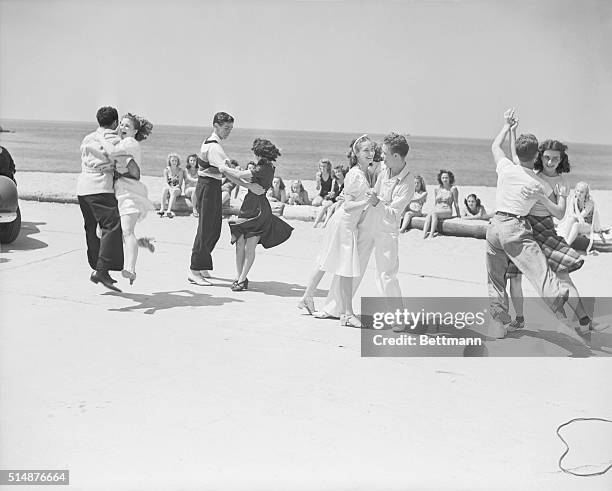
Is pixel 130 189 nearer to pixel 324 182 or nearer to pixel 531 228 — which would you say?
pixel 531 228

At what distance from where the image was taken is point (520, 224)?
19.8 ft

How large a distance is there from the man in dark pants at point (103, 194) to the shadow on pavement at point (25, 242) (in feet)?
6.25

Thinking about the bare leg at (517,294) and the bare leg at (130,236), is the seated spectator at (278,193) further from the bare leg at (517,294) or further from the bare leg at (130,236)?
the bare leg at (517,294)

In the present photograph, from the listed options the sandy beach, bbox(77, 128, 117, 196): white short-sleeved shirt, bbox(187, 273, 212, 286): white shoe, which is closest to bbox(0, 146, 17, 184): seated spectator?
the sandy beach

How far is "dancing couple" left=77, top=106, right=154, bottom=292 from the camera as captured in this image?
6.94m

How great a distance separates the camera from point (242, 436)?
166 inches

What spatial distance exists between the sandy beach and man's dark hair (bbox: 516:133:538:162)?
1416mm

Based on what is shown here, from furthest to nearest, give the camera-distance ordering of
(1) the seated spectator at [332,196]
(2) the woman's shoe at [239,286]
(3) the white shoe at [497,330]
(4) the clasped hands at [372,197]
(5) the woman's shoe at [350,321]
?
(1) the seated spectator at [332,196]
(2) the woman's shoe at [239,286]
(5) the woman's shoe at [350,321]
(3) the white shoe at [497,330]
(4) the clasped hands at [372,197]

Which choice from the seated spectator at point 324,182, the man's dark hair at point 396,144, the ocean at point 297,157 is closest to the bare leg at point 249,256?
the man's dark hair at point 396,144

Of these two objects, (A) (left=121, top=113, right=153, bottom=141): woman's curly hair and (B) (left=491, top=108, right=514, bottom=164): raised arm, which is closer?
(B) (left=491, top=108, right=514, bottom=164): raised arm

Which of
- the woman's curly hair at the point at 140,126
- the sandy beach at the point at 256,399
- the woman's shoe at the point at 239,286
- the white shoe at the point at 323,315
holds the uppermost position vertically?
the woman's curly hair at the point at 140,126

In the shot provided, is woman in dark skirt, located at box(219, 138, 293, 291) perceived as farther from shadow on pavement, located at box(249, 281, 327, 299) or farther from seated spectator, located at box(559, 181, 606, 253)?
seated spectator, located at box(559, 181, 606, 253)

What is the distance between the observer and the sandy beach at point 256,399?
391cm

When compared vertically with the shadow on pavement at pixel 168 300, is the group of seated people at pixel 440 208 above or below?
above
